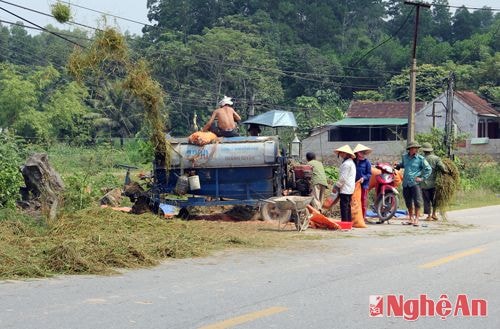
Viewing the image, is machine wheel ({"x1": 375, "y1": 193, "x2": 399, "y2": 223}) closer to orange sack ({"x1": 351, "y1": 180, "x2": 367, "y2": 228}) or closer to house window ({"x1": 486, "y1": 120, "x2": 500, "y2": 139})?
orange sack ({"x1": 351, "y1": 180, "x2": 367, "y2": 228})

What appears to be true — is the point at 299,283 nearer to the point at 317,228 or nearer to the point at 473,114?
the point at 317,228

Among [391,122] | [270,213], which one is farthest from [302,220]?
[391,122]

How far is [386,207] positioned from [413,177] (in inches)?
33.1

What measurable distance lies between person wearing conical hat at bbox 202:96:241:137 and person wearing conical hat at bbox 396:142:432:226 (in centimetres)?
367

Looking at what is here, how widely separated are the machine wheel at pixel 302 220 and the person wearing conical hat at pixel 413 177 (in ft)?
9.01

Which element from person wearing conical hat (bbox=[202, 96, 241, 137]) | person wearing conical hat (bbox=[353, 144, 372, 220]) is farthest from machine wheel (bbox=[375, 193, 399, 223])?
person wearing conical hat (bbox=[202, 96, 241, 137])

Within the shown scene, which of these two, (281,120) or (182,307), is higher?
(281,120)

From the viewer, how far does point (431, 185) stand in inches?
650

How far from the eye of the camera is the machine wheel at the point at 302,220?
1377 centimetres

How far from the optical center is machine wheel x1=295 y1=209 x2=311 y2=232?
45.2 ft

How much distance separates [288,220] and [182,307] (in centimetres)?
753

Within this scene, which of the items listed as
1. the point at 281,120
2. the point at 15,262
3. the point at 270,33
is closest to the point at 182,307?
the point at 15,262

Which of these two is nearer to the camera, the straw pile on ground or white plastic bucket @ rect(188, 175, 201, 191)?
white plastic bucket @ rect(188, 175, 201, 191)

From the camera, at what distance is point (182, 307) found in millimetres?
7406
